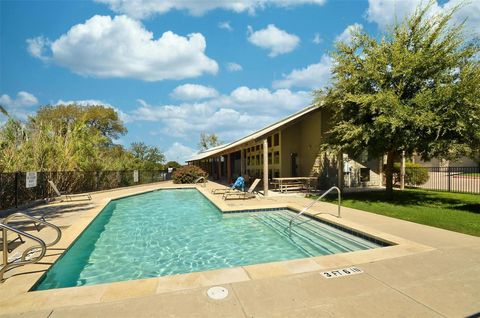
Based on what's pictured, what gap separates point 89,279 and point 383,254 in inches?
218

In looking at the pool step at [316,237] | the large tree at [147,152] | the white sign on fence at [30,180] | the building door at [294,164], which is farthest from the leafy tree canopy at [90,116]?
the pool step at [316,237]

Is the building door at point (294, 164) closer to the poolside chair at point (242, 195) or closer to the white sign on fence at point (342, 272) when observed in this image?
the poolside chair at point (242, 195)

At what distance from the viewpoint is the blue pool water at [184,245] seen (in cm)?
616

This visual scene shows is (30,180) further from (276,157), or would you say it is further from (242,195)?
(276,157)

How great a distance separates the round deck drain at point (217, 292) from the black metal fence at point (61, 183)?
11.7 m

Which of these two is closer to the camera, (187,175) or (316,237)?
(316,237)

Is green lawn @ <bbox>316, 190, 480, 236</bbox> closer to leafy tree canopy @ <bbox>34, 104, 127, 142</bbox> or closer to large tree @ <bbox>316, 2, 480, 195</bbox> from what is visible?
large tree @ <bbox>316, 2, 480, 195</bbox>

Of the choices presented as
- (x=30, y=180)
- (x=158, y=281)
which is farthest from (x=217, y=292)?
(x=30, y=180)

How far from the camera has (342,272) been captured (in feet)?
15.2

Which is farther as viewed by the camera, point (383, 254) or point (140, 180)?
point (140, 180)

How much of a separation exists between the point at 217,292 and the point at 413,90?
11909mm

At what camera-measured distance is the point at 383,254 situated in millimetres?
5496

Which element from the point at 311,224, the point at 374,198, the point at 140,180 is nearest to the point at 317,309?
the point at 311,224

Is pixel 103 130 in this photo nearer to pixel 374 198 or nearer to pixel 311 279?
pixel 374 198
